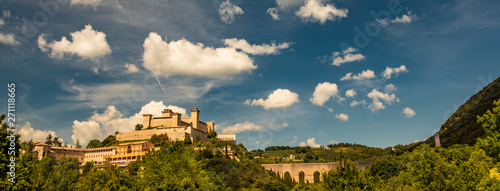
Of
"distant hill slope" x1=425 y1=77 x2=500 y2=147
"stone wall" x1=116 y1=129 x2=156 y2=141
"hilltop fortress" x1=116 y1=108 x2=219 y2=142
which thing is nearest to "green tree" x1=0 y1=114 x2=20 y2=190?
Answer: "hilltop fortress" x1=116 y1=108 x2=219 y2=142

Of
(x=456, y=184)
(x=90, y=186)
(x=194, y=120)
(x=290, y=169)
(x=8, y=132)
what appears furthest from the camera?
(x=194, y=120)

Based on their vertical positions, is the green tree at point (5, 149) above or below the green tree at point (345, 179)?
above

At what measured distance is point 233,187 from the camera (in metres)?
75.8

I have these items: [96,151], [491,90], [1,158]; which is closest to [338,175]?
[1,158]

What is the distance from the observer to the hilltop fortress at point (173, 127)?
122375mm

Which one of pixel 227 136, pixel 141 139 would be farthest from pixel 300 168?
pixel 141 139

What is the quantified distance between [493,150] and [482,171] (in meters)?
3.44

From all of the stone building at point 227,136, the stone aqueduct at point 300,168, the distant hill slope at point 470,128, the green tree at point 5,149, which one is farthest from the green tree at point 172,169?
the stone building at point 227,136

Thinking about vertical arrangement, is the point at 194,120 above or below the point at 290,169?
above

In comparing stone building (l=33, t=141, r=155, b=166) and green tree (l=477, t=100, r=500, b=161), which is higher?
green tree (l=477, t=100, r=500, b=161)

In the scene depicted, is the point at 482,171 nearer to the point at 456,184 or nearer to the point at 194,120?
the point at 456,184

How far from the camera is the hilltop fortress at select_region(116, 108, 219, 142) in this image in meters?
122

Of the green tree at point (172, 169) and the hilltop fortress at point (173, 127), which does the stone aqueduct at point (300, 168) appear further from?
the green tree at point (172, 169)

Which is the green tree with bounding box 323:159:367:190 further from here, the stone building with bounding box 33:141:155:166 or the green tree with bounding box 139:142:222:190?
the stone building with bounding box 33:141:155:166
